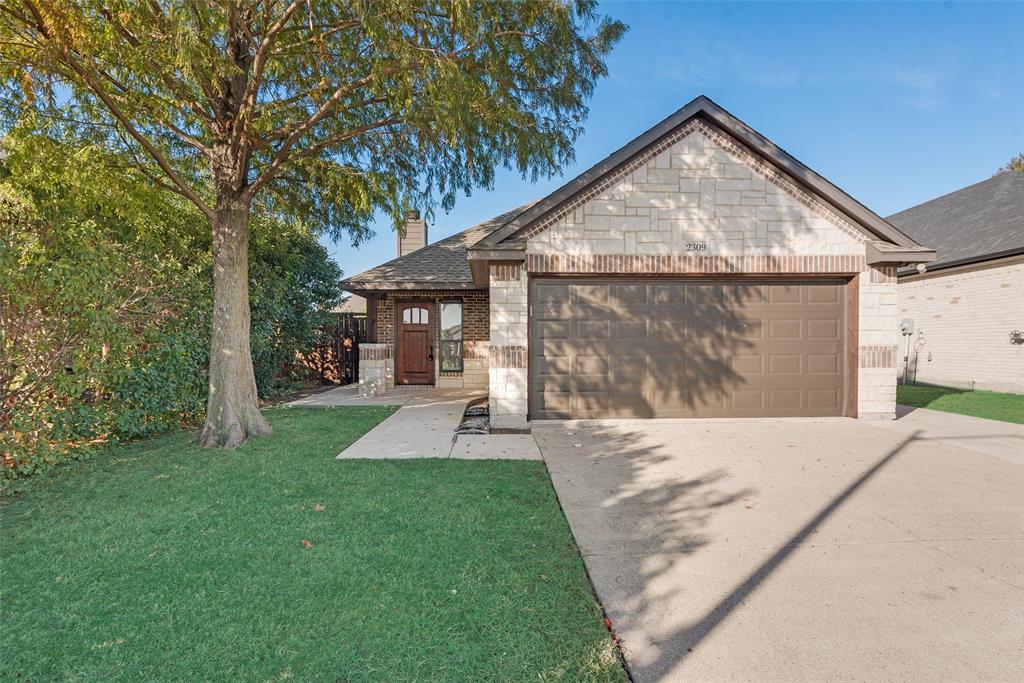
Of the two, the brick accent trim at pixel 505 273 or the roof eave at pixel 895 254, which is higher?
the roof eave at pixel 895 254

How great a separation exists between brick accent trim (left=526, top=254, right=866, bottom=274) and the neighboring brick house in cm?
797

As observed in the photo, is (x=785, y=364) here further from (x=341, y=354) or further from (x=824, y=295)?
(x=341, y=354)

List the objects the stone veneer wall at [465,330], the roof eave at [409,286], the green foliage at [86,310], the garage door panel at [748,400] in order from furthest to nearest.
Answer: the stone veneer wall at [465,330]
the roof eave at [409,286]
the garage door panel at [748,400]
the green foliage at [86,310]

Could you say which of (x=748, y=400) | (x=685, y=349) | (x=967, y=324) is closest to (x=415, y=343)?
(x=685, y=349)

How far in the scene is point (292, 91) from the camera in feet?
24.3

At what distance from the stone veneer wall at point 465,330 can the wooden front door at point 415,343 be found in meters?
0.17

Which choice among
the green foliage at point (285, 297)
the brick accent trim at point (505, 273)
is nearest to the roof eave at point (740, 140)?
the brick accent trim at point (505, 273)

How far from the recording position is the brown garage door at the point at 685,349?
7848 millimetres

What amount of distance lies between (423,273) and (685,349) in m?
7.20

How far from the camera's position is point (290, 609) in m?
2.62

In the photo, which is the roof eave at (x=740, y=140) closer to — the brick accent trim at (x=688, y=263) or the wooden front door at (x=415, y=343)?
the brick accent trim at (x=688, y=263)

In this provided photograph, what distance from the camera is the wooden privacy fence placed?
13.9 metres

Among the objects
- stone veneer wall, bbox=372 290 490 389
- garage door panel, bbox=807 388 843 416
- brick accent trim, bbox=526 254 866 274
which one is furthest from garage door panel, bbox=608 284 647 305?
stone veneer wall, bbox=372 290 490 389

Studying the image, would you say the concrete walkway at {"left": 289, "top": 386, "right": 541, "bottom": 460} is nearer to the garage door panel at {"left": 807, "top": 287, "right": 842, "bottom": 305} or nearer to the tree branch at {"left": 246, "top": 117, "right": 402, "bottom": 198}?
the tree branch at {"left": 246, "top": 117, "right": 402, "bottom": 198}
